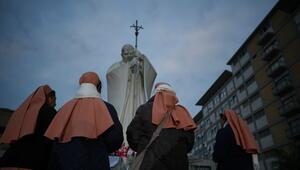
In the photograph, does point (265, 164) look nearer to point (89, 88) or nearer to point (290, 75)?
point (290, 75)

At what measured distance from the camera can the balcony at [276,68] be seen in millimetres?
25250

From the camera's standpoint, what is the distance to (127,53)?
526 centimetres

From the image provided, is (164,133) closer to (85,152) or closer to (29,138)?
(85,152)

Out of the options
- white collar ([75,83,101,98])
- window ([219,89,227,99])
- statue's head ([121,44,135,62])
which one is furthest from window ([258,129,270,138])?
white collar ([75,83,101,98])

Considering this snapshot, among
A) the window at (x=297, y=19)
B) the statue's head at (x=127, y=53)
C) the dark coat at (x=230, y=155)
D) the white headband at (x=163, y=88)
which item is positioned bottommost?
the dark coat at (x=230, y=155)

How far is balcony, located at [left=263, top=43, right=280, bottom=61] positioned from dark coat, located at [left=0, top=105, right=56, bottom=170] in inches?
1141

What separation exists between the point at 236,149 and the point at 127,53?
3.12 metres

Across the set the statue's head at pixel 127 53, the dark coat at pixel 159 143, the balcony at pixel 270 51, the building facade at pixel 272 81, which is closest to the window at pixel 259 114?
the building facade at pixel 272 81

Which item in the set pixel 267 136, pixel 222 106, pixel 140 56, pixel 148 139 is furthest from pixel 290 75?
pixel 148 139

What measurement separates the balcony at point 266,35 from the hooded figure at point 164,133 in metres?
29.0

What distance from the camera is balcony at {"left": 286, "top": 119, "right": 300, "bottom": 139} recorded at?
2194cm

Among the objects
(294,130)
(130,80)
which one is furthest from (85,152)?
(294,130)

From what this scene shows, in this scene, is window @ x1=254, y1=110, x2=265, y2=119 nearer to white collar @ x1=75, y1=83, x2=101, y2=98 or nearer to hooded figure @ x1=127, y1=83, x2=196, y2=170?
hooded figure @ x1=127, y1=83, x2=196, y2=170

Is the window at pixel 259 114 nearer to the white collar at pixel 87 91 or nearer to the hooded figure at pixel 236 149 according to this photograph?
the hooded figure at pixel 236 149
